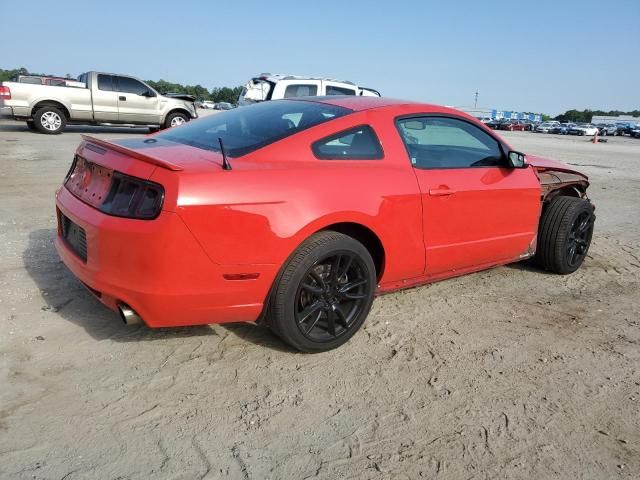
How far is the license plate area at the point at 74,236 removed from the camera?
9.46 feet

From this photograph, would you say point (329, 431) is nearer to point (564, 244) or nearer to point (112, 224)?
point (112, 224)

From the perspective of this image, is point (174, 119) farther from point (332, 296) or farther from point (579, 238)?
point (332, 296)

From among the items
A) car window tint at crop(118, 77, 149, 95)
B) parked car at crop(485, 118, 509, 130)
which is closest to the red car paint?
car window tint at crop(118, 77, 149, 95)

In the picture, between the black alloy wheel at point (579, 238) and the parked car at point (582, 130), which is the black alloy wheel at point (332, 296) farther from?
the parked car at point (582, 130)

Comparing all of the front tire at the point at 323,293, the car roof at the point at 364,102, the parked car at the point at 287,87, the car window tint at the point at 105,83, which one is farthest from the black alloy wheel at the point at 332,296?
the car window tint at the point at 105,83

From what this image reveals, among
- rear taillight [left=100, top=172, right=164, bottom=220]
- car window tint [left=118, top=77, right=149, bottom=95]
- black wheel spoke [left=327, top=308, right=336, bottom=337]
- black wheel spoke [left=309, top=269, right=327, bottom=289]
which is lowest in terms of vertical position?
black wheel spoke [left=327, top=308, right=336, bottom=337]

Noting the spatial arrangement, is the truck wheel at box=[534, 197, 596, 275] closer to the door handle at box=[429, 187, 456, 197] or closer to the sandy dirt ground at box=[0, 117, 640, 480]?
the sandy dirt ground at box=[0, 117, 640, 480]

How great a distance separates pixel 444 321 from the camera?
3.70m

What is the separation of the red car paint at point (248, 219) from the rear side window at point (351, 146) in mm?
41

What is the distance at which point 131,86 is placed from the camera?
15492mm

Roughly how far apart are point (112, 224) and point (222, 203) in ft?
1.81

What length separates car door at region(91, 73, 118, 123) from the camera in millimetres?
14984

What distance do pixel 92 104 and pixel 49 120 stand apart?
3.97 feet

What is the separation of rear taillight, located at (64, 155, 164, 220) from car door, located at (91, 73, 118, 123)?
1331 centimetres
